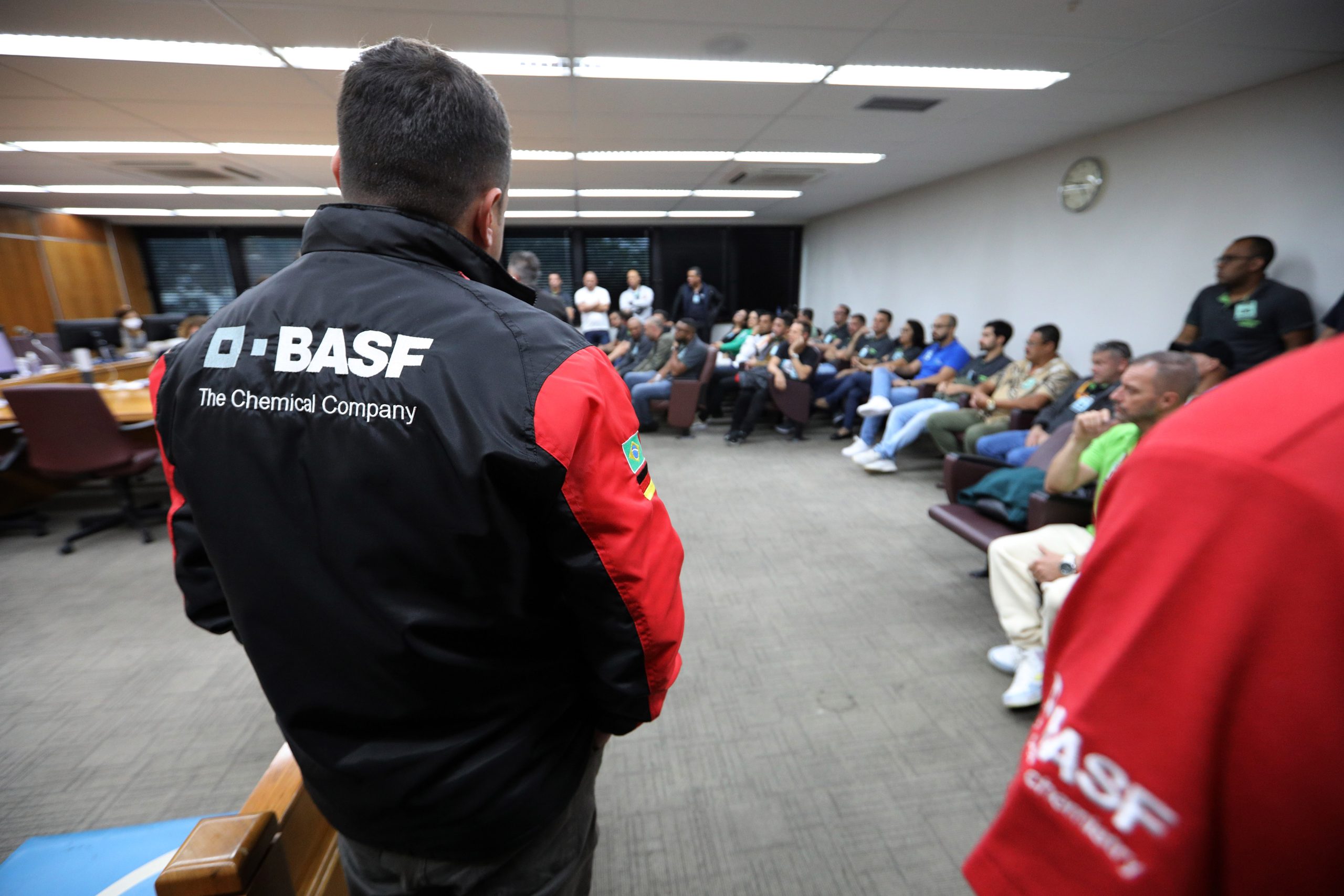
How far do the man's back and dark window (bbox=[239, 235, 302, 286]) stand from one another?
1213cm

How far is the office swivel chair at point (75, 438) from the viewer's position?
3.12 m

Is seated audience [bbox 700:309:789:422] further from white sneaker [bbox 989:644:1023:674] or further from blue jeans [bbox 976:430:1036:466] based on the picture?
white sneaker [bbox 989:644:1023:674]

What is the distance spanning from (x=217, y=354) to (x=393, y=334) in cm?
24

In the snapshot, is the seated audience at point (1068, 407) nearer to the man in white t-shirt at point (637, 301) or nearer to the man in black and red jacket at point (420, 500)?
the man in black and red jacket at point (420, 500)

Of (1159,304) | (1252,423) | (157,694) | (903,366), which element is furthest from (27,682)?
(1159,304)

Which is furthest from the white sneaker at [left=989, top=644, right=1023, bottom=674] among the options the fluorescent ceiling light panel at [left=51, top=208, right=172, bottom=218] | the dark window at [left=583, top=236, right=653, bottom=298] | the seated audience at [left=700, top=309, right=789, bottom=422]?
the fluorescent ceiling light panel at [left=51, top=208, right=172, bottom=218]

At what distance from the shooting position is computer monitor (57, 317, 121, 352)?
17.5 ft

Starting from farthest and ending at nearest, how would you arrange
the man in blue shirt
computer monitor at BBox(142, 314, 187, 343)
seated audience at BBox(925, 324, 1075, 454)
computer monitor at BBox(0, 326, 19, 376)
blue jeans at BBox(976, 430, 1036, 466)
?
computer monitor at BBox(142, 314, 187, 343) → the man in blue shirt → computer monitor at BBox(0, 326, 19, 376) → seated audience at BBox(925, 324, 1075, 454) → blue jeans at BBox(976, 430, 1036, 466)

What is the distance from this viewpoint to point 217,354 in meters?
0.69

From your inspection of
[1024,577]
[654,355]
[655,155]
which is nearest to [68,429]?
[654,355]

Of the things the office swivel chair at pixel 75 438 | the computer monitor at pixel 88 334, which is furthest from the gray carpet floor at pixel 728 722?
the computer monitor at pixel 88 334

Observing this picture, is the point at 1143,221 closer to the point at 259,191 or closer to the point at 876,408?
the point at 876,408

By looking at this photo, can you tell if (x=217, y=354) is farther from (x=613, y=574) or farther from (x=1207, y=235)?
(x=1207, y=235)

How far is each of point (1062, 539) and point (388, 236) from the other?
238 centimetres
